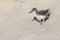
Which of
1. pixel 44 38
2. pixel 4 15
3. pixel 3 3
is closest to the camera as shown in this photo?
pixel 44 38

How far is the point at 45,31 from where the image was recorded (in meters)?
3.93

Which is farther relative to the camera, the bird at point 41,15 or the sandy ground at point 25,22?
the bird at point 41,15

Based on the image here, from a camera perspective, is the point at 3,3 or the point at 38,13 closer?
the point at 38,13

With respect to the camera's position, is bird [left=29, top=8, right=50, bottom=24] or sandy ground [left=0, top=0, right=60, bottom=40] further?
bird [left=29, top=8, right=50, bottom=24]

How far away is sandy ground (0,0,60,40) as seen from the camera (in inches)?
152

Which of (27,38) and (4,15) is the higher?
(4,15)

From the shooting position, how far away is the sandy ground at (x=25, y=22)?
3865 mm

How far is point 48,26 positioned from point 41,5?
0.68 m

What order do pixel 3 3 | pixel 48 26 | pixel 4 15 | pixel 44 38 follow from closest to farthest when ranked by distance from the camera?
pixel 44 38, pixel 48 26, pixel 4 15, pixel 3 3

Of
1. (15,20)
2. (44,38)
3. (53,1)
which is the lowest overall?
(44,38)

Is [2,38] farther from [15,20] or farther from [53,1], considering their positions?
[53,1]

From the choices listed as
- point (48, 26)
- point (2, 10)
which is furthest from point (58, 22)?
point (2, 10)

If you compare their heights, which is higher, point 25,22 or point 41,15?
point 41,15

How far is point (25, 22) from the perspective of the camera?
166 inches
